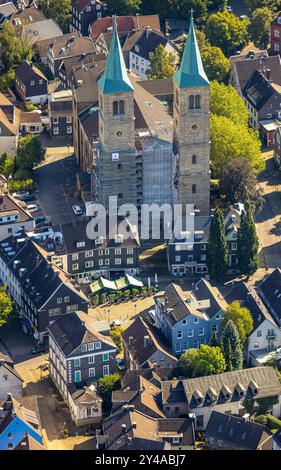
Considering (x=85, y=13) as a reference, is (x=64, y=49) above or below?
below

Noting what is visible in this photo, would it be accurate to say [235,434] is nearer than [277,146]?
Yes

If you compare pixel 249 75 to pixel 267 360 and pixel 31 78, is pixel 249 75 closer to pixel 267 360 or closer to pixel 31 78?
pixel 31 78

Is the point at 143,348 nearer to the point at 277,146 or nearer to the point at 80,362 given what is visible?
the point at 80,362

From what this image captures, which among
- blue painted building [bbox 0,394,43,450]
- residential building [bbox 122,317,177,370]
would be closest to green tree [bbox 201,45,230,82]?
residential building [bbox 122,317,177,370]

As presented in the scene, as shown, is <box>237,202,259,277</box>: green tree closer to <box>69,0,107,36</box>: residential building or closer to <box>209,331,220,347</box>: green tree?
<box>209,331,220,347</box>: green tree

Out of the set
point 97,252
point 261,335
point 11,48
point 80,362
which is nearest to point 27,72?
point 11,48

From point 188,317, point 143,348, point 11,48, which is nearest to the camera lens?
point 143,348

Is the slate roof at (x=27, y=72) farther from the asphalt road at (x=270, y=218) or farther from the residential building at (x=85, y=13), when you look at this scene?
the asphalt road at (x=270, y=218)
